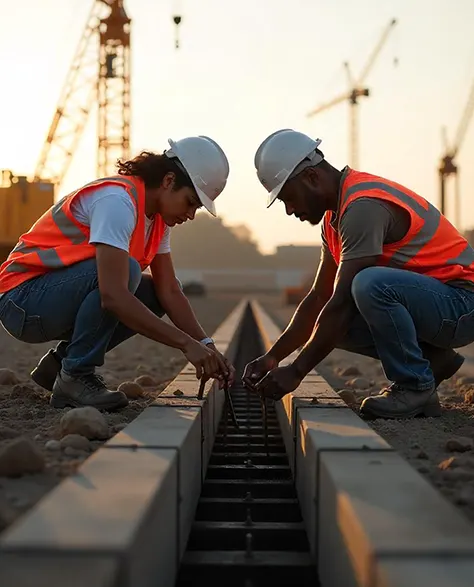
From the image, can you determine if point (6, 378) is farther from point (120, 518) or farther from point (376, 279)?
point (120, 518)

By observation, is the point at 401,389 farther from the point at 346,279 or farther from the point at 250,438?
the point at 250,438

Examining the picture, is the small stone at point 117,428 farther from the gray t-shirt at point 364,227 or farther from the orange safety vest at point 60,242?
the gray t-shirt at point 364,227

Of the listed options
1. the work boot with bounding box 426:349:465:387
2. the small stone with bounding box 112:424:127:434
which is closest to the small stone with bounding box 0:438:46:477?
the small stone with bounding box 112:424:127:434

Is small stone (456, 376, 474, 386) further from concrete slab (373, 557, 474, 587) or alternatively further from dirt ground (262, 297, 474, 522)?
concrete slab (373, 557, 474, 587)

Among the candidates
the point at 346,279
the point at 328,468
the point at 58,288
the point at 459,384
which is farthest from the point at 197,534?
the point at 459,384

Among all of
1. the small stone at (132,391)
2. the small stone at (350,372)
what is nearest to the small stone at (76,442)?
the small stone at (132,391)

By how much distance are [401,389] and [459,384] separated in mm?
2322

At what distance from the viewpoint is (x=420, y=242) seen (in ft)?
12.6

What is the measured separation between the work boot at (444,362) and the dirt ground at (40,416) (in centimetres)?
163

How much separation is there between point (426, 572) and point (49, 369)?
3.15m

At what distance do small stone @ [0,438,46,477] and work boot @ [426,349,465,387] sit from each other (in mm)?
2392

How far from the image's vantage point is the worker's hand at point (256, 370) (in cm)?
370

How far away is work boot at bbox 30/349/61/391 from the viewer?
4.28 metres

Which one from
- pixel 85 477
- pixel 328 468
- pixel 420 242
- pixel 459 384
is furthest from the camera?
pixel 459 384
